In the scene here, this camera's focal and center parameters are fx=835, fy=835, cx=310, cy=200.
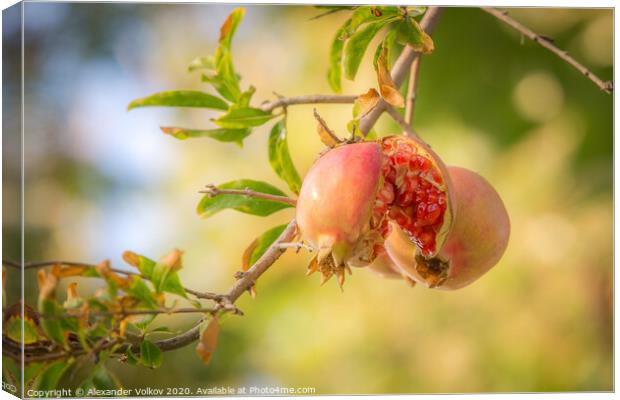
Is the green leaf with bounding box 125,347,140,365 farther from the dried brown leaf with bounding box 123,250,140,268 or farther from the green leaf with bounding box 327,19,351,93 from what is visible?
the green leaf with bounding box 327,19,351,93

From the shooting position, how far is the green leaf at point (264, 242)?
5.33ft

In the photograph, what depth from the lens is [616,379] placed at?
197 cm

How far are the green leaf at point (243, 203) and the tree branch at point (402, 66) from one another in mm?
224

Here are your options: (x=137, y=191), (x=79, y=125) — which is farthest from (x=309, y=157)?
(x=79, y=125)

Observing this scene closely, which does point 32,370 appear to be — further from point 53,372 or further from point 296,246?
point 296,246

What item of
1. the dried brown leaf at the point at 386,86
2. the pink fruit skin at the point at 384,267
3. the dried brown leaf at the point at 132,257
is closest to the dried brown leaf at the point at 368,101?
the dried brown leaf at the point at 386,86

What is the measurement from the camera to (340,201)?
1.20 metres

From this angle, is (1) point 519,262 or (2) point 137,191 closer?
(2) point 137,191

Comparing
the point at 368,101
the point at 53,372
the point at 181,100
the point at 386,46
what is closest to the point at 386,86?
the point at 368,101

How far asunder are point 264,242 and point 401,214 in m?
0.33

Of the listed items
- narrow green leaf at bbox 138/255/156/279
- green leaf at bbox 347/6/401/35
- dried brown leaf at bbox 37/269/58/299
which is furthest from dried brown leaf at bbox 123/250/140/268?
green leaf at bbox 347/6/401/35

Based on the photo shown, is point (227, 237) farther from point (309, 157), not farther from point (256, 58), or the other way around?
point (256, 58)

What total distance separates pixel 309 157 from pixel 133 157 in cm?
43

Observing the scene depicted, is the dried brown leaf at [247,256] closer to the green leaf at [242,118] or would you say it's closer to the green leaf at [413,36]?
the green leaf at [242,118]
